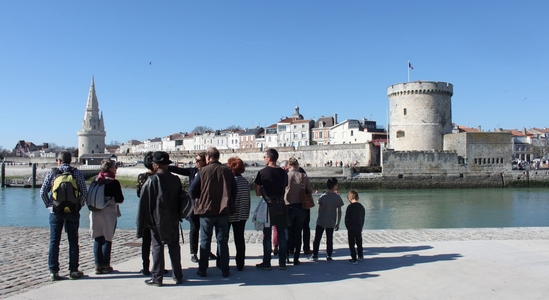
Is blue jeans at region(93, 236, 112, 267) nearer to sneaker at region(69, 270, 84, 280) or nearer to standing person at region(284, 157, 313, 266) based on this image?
sneaker at region(69, 270, 84, 280)

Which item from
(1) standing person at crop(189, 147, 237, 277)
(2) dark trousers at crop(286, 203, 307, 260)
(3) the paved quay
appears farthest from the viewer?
→ (2) dark trousers at crop(286, 203, 307, 260)

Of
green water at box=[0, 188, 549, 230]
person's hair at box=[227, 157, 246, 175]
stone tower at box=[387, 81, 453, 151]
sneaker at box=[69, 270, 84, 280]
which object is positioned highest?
stone tower at box=[387, 81, 453, 151]

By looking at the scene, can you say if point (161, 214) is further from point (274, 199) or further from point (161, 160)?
point (274, 199)

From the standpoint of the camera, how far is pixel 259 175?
636 centimetres

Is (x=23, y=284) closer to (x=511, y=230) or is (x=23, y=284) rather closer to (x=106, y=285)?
(x=106, y=285)

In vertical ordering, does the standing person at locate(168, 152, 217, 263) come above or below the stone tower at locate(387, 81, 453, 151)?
below

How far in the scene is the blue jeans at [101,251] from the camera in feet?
19.4

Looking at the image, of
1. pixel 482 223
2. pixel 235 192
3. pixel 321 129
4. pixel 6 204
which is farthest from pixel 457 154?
pixel 235 192

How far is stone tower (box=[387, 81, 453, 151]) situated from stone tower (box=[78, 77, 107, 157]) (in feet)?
216

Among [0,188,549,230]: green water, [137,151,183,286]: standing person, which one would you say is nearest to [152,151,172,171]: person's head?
[137,151,183,286]: standing person

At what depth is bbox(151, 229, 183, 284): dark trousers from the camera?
531cm

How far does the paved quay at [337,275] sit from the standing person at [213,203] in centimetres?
33

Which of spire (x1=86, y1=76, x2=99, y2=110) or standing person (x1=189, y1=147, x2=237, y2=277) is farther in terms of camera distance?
spire (x1=86, y1=76, x2=99, y2=110)

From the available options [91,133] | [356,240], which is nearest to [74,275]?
[356,240]
